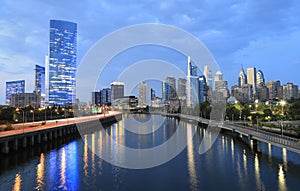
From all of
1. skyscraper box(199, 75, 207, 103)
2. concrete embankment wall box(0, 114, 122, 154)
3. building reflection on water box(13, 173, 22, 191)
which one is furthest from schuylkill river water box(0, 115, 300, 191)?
skyscraper box(199, 75, 207, 103)

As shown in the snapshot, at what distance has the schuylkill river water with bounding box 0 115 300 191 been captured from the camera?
20328mm

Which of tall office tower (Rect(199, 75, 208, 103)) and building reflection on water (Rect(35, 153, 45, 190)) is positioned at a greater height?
tall office tower (Rect(199, 75, 208, 103))

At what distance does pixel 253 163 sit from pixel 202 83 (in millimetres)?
141137

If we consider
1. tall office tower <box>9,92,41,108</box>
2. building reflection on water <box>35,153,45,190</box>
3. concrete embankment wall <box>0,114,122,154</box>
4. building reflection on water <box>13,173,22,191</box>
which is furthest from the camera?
tall office tower <box>9,92,41,108</box>

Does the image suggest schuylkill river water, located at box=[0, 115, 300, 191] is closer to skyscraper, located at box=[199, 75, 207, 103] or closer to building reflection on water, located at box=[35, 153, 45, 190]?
building reflection on water, located at box=[35, 153, 45, 190]

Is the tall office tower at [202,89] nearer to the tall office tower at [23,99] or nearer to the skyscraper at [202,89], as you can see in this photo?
the skyscraper at [202,89]

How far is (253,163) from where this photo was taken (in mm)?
27234

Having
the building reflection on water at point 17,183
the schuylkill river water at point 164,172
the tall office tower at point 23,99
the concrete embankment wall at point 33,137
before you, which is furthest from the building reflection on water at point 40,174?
the tall office tower at point 23,99

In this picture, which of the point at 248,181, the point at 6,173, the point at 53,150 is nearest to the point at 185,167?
the point at 248,181

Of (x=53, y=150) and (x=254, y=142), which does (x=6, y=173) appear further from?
(x=254, y=142)

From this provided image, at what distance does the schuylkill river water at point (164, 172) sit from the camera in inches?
800

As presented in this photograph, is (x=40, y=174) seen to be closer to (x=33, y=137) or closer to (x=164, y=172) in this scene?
(x=164, y=172)

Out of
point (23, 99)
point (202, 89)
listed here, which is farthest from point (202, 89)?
point (23, 99)

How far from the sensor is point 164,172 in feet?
80.9
